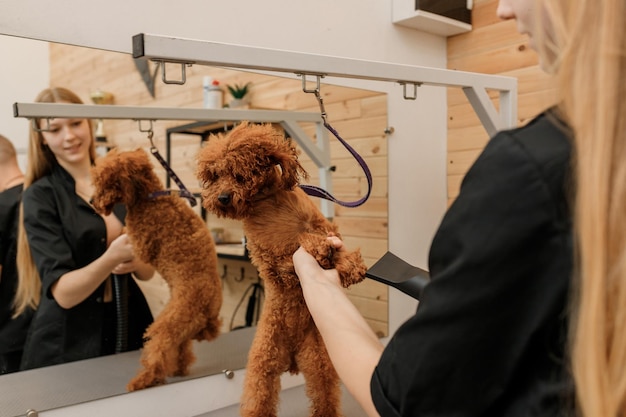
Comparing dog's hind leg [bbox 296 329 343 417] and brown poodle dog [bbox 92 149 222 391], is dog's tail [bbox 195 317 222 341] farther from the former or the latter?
dog's hind leg [bbox 296 329 343 417]

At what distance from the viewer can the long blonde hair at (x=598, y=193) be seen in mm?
365

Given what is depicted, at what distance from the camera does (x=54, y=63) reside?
189 cm

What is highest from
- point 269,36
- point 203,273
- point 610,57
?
point 269,36

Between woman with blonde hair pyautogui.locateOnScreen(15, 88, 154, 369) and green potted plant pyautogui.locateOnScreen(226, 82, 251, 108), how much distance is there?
678 millimetres

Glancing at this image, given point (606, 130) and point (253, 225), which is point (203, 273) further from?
point (606, 130)

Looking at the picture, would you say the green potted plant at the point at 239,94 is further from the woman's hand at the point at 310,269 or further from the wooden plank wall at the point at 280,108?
the woman's hand at the point at 310,269

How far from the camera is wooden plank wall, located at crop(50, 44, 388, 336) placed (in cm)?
→ 152

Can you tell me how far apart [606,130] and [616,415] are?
0.21 metres

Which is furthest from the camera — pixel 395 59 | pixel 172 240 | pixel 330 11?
pixel 395 59

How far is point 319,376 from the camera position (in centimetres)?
78

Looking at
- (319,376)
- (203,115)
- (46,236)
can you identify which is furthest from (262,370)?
(46,236)

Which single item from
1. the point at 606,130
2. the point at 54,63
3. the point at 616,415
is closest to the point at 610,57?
the point at 606,130

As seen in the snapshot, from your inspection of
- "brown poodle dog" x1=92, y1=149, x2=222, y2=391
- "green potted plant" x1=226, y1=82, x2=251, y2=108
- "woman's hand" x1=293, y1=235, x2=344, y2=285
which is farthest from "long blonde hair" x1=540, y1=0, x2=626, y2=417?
"green potted plant" x1=226, y1=82, x2=251, y2=108

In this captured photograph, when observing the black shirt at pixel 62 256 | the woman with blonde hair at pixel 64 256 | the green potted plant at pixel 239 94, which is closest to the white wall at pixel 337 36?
the woman with blonde hair at pixel 64 256
